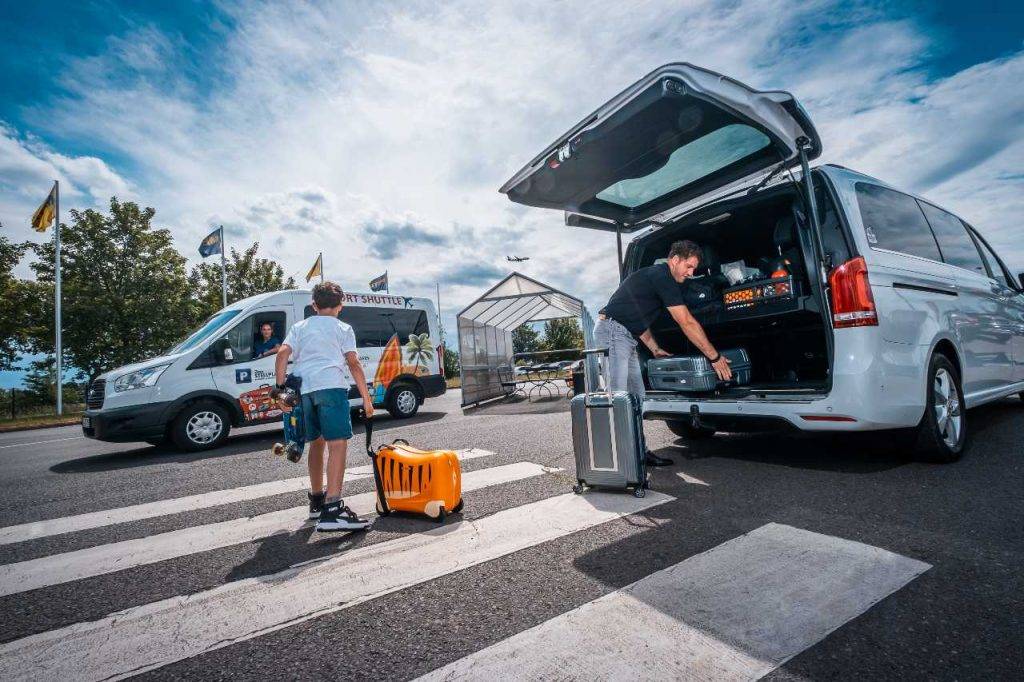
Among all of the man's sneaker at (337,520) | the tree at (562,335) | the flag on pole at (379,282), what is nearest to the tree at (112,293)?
the flag on pole at (379,282)

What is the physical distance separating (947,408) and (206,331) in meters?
9.12

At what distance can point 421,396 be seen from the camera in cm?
1020

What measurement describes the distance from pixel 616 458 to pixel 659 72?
2490mm

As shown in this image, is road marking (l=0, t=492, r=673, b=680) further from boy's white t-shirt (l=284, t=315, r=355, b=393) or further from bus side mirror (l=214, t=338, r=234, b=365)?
bus side mirror (l=214, t=338, r=234, b=365)

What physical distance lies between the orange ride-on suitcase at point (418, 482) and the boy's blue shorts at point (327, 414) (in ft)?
1.00

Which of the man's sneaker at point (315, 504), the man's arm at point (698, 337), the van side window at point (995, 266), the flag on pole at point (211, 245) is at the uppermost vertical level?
the flag on pole at point (211, 245)

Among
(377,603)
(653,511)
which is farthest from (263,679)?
(653,511)

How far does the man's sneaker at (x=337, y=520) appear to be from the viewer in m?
2.97

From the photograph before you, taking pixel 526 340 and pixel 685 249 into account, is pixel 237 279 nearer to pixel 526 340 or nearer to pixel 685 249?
pixel 685 249

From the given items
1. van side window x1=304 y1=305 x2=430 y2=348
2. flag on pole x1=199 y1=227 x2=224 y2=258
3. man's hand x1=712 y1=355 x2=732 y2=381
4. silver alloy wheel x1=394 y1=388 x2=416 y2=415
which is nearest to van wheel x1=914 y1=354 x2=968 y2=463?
man's hand x1=712 y1=355 x2=732 y2=381

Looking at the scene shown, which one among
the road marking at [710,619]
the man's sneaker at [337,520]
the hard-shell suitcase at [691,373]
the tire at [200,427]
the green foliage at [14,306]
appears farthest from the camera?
the green foliage at [14,306]

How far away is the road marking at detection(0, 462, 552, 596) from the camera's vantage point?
8.34 ft

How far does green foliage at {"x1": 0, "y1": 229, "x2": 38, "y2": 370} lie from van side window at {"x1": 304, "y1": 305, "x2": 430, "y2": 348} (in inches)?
950

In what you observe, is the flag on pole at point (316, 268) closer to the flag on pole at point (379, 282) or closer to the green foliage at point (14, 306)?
the flag on pole at point (379, 282)
